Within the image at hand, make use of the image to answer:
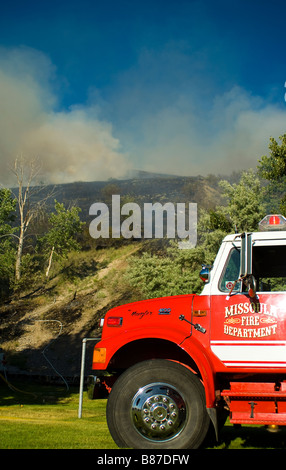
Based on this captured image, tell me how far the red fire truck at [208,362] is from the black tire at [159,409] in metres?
0.01

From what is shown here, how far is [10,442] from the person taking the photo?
5.79 meters

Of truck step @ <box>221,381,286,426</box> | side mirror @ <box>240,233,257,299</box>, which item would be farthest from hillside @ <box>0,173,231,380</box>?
side mirror @ <box>240,233,257,299</box>

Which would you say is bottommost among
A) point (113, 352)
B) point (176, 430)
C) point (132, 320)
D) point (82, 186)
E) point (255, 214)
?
point (176, 430)

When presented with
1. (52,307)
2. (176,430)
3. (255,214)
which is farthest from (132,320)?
(52,307)

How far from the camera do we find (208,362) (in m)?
5.07

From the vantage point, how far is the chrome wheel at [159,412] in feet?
16.4

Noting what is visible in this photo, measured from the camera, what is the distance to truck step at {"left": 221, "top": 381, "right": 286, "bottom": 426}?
4875mm

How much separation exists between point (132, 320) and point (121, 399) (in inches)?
37.1

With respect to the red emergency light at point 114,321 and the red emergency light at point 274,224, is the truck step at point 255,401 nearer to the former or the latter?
the red emergency light at point 114,321

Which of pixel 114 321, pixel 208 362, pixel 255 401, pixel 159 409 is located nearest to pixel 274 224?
pixel 208 362

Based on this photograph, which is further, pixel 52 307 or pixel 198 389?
pixel 52 307

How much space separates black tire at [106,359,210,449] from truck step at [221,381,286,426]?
33 cm

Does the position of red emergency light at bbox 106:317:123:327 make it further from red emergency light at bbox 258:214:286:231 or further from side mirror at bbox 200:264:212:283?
red emergency light at bbox 258:214:286:231
